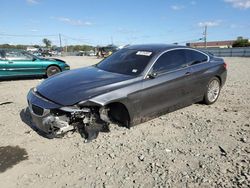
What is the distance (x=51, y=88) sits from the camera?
4531 mm

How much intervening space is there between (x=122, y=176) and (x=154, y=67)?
7.89 feet

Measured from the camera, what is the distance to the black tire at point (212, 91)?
20.7 feet

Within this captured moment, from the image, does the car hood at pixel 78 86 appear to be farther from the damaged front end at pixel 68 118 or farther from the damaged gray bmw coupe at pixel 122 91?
the damaged front end at pixel 68 118

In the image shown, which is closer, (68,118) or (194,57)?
(68,118)

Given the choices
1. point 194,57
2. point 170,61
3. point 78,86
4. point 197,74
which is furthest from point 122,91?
point 194,57

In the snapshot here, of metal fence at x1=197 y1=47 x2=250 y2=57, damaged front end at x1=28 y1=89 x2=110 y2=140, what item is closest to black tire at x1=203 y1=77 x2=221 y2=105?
damaged front end at x1=28 y1=89 x2=110 y2=140

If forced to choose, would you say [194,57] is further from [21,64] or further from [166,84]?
[21,64]

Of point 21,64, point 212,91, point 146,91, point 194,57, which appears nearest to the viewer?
point 146,91

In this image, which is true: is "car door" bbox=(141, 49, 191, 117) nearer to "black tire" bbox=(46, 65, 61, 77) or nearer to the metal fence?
"black tire" bbox=(46, 65, 61, 77)

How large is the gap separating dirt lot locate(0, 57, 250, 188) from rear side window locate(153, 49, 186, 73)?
1.07 m

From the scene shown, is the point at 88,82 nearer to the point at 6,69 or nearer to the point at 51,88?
the point at 51,88

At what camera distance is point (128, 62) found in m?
5.31

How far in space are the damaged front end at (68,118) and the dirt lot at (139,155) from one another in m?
0.18

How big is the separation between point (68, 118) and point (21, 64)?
739cm
